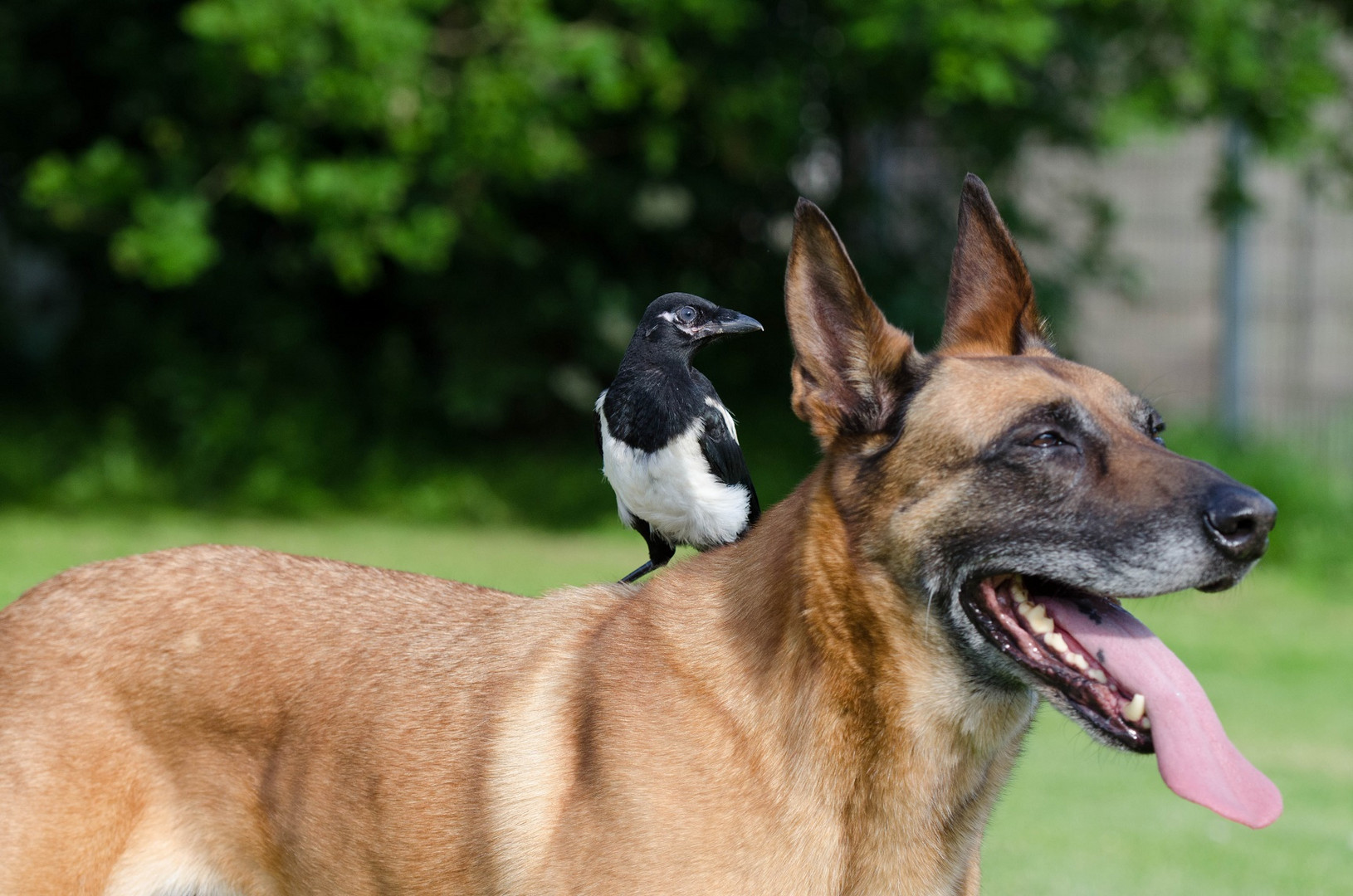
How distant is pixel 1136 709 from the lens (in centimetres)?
275

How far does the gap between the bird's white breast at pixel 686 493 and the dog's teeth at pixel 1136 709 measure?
1.13 m

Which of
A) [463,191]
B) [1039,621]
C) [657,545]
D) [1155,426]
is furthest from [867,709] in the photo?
[463,191]

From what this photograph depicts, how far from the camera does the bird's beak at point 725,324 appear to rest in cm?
374

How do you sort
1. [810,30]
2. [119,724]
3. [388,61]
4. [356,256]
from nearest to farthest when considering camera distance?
[119,724] < [388,61] < [356,256] < [810,30]

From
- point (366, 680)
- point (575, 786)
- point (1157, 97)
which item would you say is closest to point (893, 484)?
point (575, 786)

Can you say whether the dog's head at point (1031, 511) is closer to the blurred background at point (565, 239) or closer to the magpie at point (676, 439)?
the magpie at point (676, 439)

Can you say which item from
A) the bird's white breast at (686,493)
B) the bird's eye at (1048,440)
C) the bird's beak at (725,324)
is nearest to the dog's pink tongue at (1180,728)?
the bird's eye at (1048,440)

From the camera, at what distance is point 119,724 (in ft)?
10.5

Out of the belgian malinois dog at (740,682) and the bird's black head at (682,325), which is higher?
the bird's black head at (682,325)

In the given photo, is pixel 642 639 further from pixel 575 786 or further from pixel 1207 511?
pixel 1207 511

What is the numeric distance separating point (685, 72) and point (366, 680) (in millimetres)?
10518

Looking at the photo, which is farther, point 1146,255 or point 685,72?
point 1146,255

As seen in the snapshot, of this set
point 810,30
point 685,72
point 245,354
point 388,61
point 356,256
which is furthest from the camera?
point 245,354

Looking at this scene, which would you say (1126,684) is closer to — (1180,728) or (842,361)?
(1180,728)
